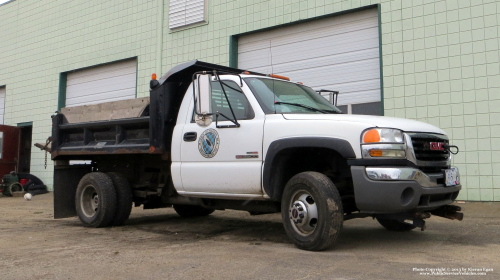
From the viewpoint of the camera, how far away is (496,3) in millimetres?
8789

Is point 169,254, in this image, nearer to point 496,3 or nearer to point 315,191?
point 315,191

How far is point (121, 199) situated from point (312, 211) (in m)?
3.40

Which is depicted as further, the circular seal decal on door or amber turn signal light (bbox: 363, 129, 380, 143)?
the circular seal decal on door

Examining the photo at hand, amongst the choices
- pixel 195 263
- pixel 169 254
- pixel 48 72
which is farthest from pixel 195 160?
pixel 48 72

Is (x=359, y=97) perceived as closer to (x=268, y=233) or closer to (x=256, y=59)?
(x=256, y=59)

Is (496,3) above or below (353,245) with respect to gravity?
above

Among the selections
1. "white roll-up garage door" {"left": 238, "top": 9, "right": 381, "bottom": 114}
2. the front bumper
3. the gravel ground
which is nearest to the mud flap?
the gravel ground

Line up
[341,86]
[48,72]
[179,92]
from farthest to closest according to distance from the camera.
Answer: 1. [48,72]
2. [341,86]
3. [179,92]

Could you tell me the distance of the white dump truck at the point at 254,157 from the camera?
4504 millimetres

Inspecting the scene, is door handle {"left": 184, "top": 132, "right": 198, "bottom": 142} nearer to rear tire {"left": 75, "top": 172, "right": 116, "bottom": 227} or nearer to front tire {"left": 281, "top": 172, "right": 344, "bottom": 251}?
front tire {"left": 281, "top": 172, "right": 344, "bottom": 251}

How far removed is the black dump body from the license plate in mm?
3095

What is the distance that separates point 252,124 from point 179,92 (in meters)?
1.59

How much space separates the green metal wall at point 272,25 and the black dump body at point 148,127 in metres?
4.70

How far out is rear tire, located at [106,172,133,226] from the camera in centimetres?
699
